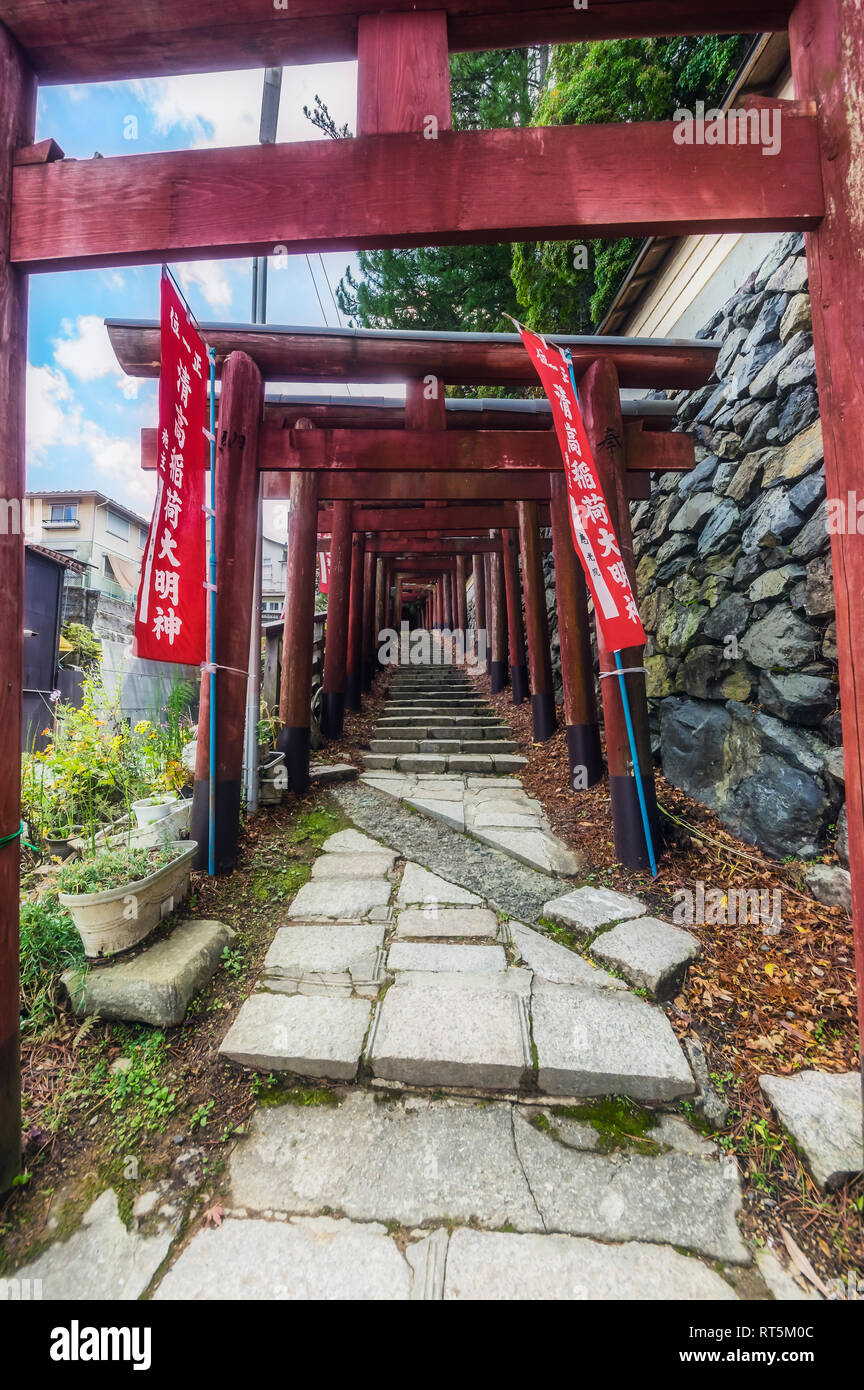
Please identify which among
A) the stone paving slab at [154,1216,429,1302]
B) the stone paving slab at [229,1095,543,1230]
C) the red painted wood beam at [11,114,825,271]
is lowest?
the stone paving slab at [154,1216,429,1302]

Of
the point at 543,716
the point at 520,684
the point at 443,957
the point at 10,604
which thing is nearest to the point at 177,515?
the point at 10,604

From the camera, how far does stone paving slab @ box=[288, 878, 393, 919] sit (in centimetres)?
326

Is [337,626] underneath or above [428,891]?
above

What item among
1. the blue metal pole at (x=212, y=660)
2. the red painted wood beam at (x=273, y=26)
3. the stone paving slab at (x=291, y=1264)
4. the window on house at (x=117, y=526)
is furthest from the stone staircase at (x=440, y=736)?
the window on house at (x=117, y=526)

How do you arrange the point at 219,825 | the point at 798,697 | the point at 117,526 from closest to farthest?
the point at 798,697 → the point at 219,825 → the point at 117,526

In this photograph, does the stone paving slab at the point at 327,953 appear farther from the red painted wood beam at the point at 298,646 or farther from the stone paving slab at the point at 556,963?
the red painted wood beam at the point at 298,646

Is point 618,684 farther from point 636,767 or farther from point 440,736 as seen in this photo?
point 440,736

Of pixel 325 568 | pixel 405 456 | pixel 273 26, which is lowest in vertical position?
pixel 405 456

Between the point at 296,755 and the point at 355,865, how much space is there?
6.03 feet

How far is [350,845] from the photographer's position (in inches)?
168

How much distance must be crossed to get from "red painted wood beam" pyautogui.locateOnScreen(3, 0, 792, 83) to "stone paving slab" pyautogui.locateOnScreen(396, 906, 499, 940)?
4082 mm

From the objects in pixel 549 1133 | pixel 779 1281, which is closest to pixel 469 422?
pixel 549 1133

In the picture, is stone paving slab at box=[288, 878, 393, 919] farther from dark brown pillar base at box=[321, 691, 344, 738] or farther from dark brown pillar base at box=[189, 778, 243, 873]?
dark brown pillar base at box=[321, 691, 344, 738]

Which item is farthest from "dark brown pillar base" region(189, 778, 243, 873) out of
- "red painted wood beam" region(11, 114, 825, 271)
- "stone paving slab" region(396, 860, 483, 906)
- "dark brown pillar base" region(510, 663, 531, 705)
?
"dark brown pillar base" region(510, 663, 531, 705)
